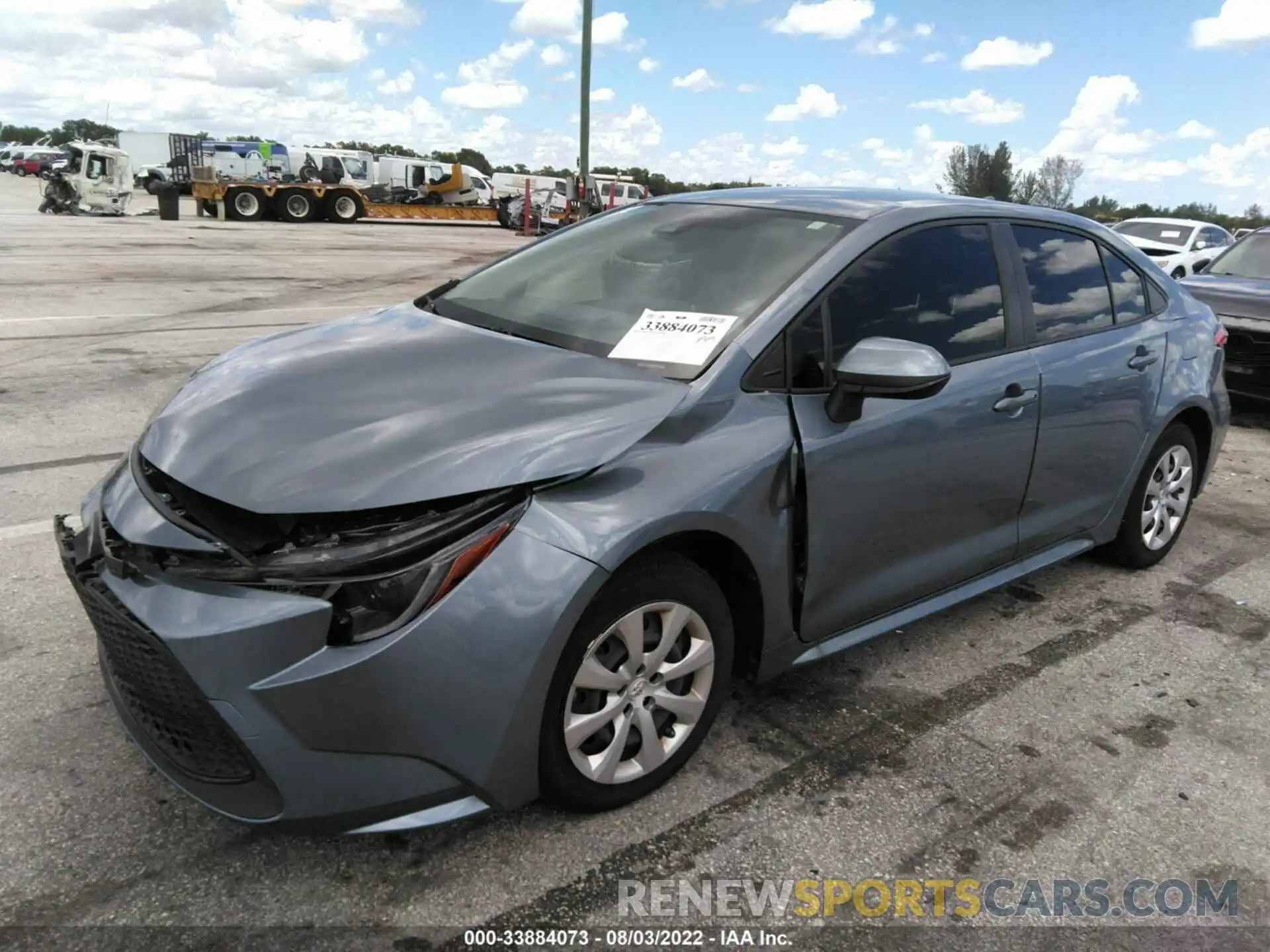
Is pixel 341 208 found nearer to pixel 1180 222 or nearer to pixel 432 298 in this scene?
pixel 1180 222

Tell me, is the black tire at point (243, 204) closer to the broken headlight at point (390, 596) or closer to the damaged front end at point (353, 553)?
the damaged front end at point (353, 553)

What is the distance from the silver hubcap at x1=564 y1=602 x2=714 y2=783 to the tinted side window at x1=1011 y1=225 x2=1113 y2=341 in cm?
191

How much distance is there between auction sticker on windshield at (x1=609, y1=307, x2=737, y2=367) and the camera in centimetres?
268

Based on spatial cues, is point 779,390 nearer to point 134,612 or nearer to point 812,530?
point 812,530

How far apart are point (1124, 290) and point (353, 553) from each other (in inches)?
136

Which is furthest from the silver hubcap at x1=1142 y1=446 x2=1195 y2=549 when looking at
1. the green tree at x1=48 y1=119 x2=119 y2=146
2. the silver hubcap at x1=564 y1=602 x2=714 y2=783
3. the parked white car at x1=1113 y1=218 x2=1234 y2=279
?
the green tree at x1=48 y1=119 x2=119 y2=146

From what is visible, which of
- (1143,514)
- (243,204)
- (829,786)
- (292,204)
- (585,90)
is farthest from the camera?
(292,204)

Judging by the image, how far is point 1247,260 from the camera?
873 centimetres

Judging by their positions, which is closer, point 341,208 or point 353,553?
point 353,553

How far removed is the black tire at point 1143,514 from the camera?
4.21 m

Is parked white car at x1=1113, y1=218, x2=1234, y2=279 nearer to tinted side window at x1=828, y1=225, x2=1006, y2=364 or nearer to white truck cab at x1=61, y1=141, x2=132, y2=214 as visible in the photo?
tinted side window at x1=828, y1=225, x2=1006, y2=364

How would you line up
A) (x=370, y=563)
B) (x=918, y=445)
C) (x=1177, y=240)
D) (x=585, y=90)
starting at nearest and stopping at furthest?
1. (x=370, y=563)
2. (x=918, y=445)
3. (x=1177, y=240)
4. (x=585, y=90)

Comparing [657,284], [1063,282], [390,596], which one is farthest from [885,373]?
[1063,282]

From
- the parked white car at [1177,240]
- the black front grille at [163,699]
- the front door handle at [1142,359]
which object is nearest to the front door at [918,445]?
the front door handle at [1142,359]
